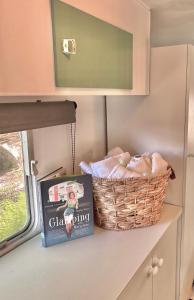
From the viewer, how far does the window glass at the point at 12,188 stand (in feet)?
4.22

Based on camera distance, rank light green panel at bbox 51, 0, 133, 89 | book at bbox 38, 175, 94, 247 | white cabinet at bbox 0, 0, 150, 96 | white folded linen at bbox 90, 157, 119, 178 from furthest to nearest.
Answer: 1. white folded linen at bbox 90, 157, 119, 178
2. book at bbox 38, 175, 94, 247
3. light green panel at bbox 51, 0, 133, 89
4. white cabinet at bbox 0, 0, 150, 96

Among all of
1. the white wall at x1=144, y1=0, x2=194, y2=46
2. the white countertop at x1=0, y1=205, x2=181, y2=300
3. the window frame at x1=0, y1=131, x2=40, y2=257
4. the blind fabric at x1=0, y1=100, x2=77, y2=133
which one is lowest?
the white countertop at x1=0, y1=205, x2=181, y2=300

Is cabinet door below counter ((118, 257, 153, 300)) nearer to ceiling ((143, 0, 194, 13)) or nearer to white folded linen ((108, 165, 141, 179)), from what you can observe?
white folded linen ((108, 165, 141, 179))

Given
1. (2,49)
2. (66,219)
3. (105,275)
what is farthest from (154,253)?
(2,49)

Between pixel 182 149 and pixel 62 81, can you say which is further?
pixel 182 149

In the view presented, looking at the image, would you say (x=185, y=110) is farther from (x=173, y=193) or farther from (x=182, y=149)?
(x=173, y=193)

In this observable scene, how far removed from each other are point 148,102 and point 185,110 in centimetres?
24

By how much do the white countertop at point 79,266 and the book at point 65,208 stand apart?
5 cm

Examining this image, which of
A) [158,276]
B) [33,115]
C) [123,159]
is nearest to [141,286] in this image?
[158,276]

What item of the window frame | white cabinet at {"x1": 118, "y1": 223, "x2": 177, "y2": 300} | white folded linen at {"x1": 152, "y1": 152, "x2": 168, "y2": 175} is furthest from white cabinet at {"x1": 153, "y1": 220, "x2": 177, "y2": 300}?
the window frame

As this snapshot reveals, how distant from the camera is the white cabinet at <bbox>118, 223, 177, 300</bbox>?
3.81 feet

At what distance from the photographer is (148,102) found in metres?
1.74

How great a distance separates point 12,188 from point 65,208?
0.90ft

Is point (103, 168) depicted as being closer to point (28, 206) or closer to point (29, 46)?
point (28, 206)
